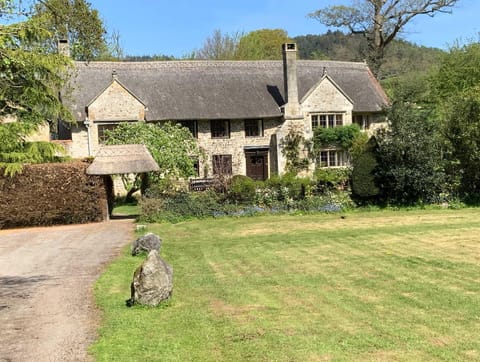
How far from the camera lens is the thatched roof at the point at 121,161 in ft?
75.4

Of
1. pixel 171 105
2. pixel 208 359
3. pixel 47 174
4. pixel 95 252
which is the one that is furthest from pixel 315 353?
pixel 171 105

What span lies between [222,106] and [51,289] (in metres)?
26.9

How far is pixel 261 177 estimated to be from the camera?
3734cm

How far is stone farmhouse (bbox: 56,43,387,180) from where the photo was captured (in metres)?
33.8

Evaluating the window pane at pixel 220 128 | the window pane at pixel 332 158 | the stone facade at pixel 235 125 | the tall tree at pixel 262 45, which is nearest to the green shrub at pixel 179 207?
the stone facade at pixel 235 125

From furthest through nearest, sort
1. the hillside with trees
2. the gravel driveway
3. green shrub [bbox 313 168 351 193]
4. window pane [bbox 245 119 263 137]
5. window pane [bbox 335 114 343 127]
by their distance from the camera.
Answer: the hillside with trees, window pane [bbox 335 114 343 127], window pane [bbox 245 119 263 137], green shrub [bbox 313 168 351 193], the gravel driveway

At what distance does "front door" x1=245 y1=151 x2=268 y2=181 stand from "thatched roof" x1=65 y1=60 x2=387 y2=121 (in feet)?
8.71

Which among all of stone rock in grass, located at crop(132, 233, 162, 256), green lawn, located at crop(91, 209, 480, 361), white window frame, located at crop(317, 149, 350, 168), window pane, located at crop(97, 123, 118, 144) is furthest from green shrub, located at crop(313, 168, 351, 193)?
window pane, located at crop(97, 123, 118, 144)

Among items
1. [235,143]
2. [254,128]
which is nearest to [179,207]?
[235,143]

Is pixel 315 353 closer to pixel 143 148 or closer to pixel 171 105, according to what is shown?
pixel 143 148

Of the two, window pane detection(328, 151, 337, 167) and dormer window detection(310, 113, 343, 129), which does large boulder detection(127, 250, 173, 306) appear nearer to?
window pane detection(328, 151, 337, 167)

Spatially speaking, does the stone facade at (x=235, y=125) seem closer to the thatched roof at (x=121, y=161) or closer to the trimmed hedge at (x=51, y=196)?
the thatched roof at (x=121, y=161)

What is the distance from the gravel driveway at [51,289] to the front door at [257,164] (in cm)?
1727

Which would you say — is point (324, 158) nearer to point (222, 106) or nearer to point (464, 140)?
point (222, 106)
